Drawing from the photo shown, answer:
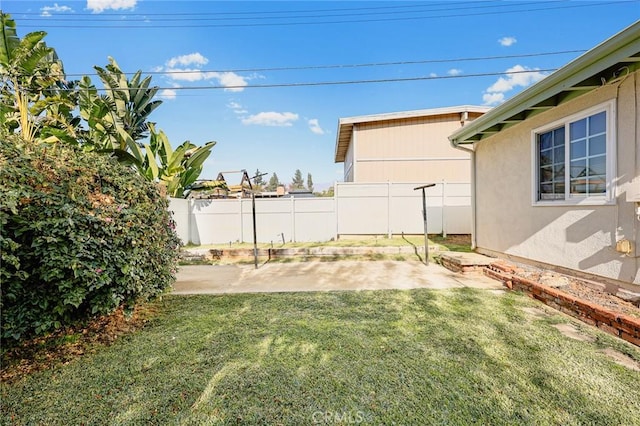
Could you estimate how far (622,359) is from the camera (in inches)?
99.5

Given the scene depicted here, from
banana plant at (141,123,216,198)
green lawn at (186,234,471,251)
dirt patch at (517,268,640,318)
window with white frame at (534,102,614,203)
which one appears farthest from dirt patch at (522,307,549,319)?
banana plant at (141,123,216,198)

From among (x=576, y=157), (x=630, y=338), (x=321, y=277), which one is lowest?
(x=321, y=277)

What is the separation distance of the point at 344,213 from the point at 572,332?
307 inches

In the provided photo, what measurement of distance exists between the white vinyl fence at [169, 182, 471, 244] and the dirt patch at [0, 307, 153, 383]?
703 cm

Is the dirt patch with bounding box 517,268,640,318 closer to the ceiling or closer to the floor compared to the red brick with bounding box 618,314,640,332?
closer to the floor

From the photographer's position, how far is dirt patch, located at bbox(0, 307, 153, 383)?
257cm

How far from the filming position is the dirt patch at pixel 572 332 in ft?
9.59

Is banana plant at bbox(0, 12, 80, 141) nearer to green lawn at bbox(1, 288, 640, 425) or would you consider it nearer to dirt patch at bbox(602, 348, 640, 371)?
green lawn at bbox(1, 288, 640, 425)

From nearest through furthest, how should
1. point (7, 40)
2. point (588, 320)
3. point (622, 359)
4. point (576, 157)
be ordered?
1. point (622, 359)
2. point (588, 320)
3. point (576, 157)
4. point (7, 40)

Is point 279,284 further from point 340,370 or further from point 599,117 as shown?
point 599,117

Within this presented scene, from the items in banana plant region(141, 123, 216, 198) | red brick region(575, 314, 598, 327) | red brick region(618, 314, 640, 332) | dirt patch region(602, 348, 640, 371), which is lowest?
dirt patch region(602, 348, 640, 371)

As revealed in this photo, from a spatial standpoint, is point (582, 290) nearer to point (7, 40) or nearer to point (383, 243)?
point (383, 243)

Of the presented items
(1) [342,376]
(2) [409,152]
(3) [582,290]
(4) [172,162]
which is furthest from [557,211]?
(4) [172,162]

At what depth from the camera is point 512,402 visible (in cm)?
201
